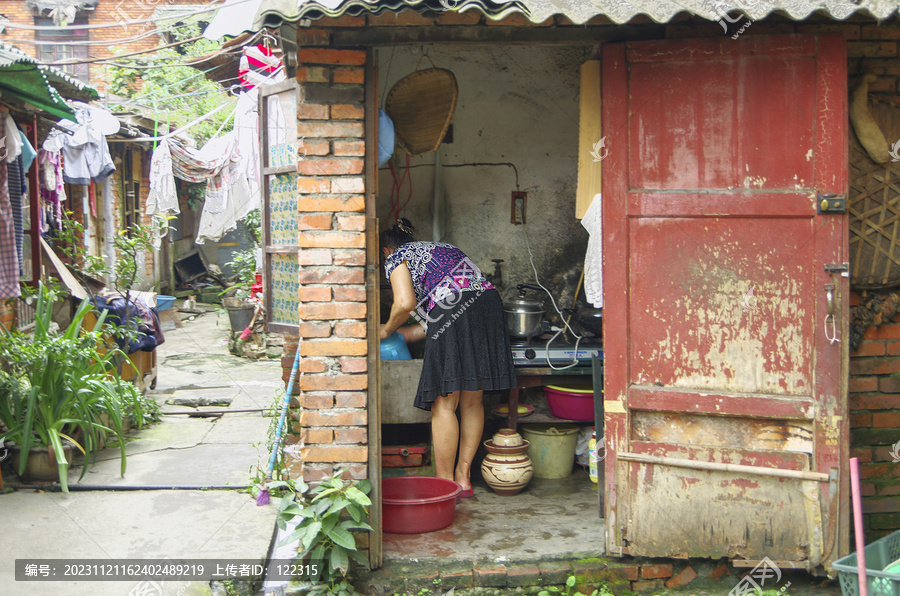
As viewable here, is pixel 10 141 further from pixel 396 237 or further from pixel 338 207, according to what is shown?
pixel 338 207

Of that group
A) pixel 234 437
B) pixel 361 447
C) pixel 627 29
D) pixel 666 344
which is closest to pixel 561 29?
pixel 627 29

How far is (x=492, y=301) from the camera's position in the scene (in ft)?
15.0

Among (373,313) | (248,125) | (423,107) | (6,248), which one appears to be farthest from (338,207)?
(248,125)

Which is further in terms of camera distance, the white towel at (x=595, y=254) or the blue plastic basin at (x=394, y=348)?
the blue plastic basin at (x=394, y=348)

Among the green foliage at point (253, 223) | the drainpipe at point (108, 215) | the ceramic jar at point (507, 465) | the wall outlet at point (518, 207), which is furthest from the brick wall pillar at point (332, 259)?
the drainpipe at point (108, 215)

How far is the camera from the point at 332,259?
3514 mm

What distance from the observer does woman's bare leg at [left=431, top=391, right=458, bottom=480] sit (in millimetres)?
4492

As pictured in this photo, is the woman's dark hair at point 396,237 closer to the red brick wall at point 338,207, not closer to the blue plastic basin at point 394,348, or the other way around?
the blue plastic basin at point 394,348

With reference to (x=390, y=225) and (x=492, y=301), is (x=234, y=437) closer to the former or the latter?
(x=390, y=225)

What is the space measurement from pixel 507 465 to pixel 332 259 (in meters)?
1.95

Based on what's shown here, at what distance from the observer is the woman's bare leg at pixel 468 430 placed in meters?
4.63

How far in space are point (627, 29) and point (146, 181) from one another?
1428 centimetres

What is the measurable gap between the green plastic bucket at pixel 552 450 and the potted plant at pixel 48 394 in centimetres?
280

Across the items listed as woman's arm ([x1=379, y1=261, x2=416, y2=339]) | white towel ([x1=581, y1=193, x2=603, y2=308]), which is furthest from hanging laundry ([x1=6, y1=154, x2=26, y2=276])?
white towel ([x1=581, y1=193, x2=603, y2=308])
